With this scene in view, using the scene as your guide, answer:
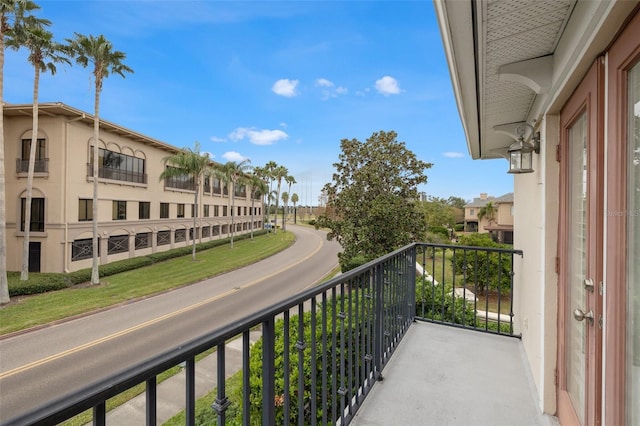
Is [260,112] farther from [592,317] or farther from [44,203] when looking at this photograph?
[592,317]

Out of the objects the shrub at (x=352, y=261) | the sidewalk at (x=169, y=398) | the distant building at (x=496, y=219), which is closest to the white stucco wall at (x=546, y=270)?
the sidewalk at (x=169, y=398)

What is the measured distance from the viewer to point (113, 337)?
322 inches

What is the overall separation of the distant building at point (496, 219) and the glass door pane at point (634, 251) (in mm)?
23867

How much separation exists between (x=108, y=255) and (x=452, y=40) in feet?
64.1

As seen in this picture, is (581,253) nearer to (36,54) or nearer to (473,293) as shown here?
(473,293)

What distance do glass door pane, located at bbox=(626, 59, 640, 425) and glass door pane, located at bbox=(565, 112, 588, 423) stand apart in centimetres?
50

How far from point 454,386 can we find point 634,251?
180 cm

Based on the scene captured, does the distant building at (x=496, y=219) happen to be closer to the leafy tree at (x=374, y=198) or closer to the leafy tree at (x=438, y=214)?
the leafy tree at (x=438, y=214)

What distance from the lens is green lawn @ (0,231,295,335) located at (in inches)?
376

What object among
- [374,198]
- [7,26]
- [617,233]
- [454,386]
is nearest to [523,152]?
[617,233]

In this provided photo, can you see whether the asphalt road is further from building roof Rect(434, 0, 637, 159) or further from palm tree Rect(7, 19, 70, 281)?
palm tree Rect(7, 19, 70, 281)

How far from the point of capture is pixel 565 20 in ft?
5.24

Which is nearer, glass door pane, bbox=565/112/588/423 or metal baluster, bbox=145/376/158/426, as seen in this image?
metal baluster, bbox=145/376/158/426

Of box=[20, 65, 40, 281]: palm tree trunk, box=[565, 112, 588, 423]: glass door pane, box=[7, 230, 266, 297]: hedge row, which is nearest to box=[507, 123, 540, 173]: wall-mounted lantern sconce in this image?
box=[565, 112, 588, 423]: glass door pane
